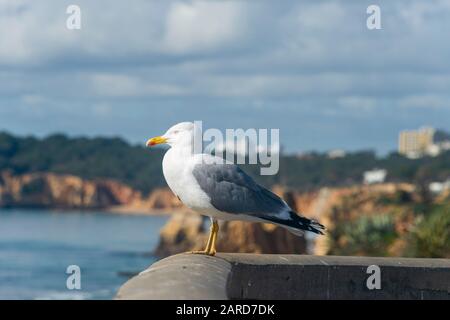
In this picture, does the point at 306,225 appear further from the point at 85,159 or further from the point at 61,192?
the point at 85,159

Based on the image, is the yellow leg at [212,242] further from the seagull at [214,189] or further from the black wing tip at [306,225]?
the black wing tip at [306,225]

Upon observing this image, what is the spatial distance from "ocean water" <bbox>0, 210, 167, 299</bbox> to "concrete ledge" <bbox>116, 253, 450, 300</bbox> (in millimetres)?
33474

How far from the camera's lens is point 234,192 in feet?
26.9

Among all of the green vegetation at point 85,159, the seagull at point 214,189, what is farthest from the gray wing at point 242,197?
the green vegetation at point 85,159

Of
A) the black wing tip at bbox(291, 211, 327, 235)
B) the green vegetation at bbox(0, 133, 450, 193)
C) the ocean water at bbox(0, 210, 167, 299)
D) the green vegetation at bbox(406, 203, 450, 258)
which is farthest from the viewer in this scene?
the green vegetation at bbox(0, 133, 450, 193)

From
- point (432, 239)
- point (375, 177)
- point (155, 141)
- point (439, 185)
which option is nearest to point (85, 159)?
point (375, 177)

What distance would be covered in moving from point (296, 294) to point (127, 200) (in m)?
140

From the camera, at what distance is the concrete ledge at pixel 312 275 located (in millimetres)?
7234

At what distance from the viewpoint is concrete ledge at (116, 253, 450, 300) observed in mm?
7234

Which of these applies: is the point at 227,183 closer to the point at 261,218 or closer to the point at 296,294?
the point at 261,218

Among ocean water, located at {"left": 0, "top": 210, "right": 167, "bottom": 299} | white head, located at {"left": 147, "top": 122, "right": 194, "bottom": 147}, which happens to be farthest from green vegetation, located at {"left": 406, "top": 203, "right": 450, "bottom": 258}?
white head, located at {"left": 147, "top": 122, "right": 194, "bottom": 147}

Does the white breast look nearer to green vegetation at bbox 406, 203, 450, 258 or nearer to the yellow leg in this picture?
the yellow leg

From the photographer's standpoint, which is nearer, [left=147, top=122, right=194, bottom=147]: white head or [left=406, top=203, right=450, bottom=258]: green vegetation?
[left=147, top=122, right=194, bottom=147]: white head
